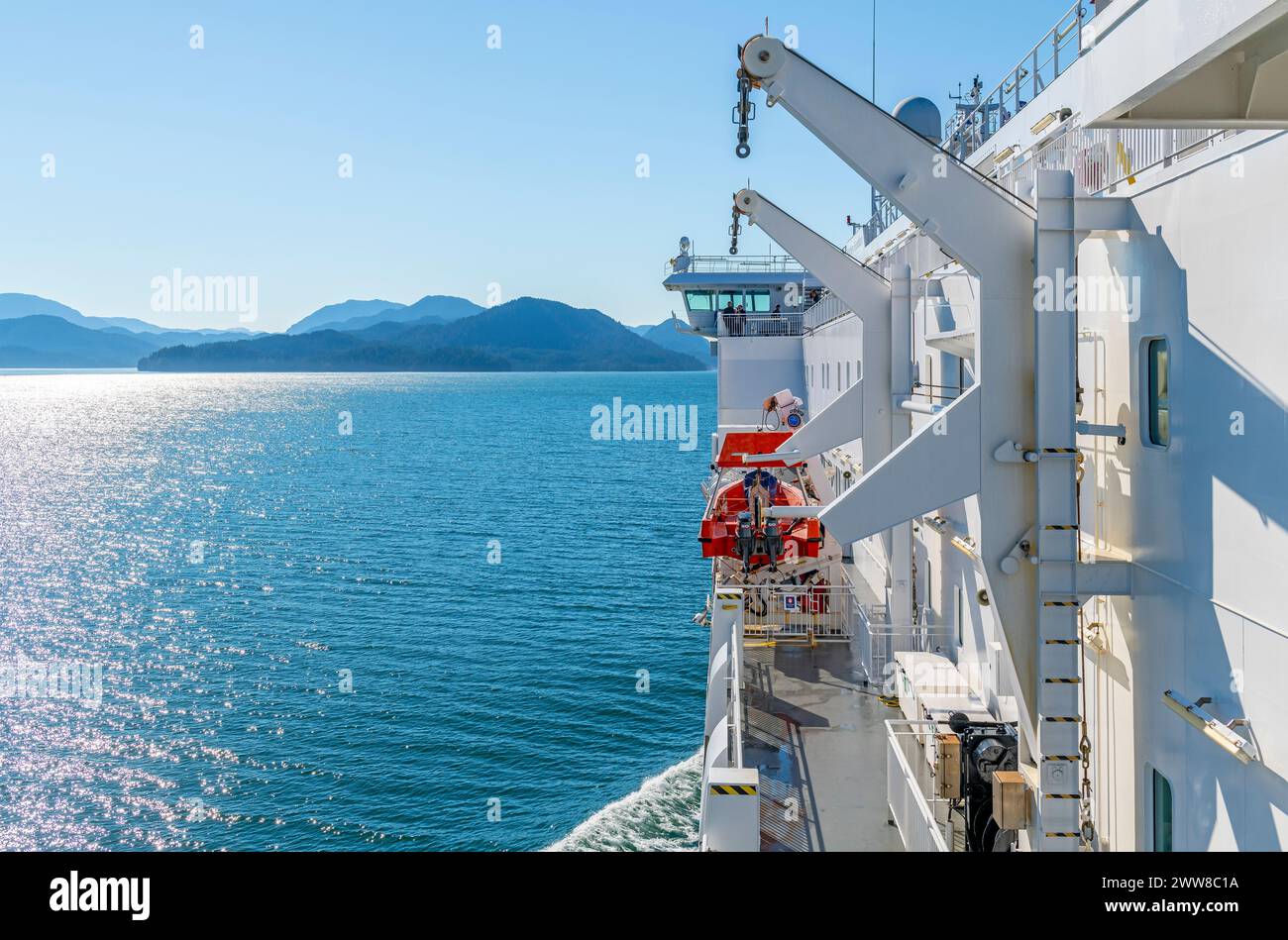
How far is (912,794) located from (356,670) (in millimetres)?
21139

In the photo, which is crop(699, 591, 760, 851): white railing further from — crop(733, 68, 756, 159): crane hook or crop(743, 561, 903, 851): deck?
crop(733, 68, 756, 159): crane hook

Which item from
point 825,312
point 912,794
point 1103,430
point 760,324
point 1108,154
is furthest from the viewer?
point 760,324

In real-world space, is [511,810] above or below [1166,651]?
below

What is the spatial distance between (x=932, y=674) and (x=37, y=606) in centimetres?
3494

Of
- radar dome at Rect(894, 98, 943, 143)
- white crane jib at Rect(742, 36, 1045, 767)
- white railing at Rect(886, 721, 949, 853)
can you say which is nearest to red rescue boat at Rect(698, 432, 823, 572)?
white railing at Rect(886, 721, 949, 853)

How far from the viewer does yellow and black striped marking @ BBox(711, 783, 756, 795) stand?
9.75 m

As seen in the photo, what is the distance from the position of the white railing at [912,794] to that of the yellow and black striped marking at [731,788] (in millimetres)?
1635

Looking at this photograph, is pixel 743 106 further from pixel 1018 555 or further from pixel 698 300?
pixel 698 300

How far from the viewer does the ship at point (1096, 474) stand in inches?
238

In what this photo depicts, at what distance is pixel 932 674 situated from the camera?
1296 centimetres

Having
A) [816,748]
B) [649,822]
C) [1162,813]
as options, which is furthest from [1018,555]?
[649,822]

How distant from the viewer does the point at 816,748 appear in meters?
13.5
